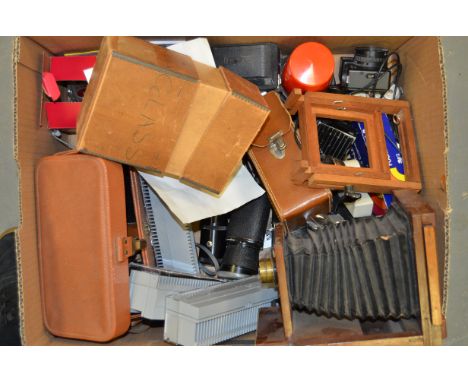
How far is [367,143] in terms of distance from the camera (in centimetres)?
144

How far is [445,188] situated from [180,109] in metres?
0.81

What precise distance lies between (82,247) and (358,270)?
0.86 meters

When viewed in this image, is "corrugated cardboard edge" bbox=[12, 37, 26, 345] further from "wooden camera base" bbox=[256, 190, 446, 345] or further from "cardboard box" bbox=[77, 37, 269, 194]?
"wooden camera base" bbox=[256, 190, 446, 345]

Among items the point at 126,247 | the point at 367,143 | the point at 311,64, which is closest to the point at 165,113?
the point at 126,247

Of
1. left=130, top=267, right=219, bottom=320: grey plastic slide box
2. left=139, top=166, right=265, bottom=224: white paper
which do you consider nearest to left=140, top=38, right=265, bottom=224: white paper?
left=139, top=166, right=265, bottom=224: white paper

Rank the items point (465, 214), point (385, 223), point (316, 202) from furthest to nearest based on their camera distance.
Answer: point (316, 202), point (385, 223), point (465, 214)

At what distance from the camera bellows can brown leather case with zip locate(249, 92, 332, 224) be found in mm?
126

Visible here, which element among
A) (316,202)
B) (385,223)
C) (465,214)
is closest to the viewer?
(465,214)

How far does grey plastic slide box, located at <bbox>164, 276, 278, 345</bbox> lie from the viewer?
1290mm

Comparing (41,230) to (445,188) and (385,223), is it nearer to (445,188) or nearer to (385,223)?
(385,223)

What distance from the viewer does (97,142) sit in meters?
1.23

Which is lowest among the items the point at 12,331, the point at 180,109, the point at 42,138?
the point at 12,331

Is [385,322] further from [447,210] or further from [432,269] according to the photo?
[447,210]

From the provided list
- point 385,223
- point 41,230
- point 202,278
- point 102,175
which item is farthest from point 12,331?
point 385,223
